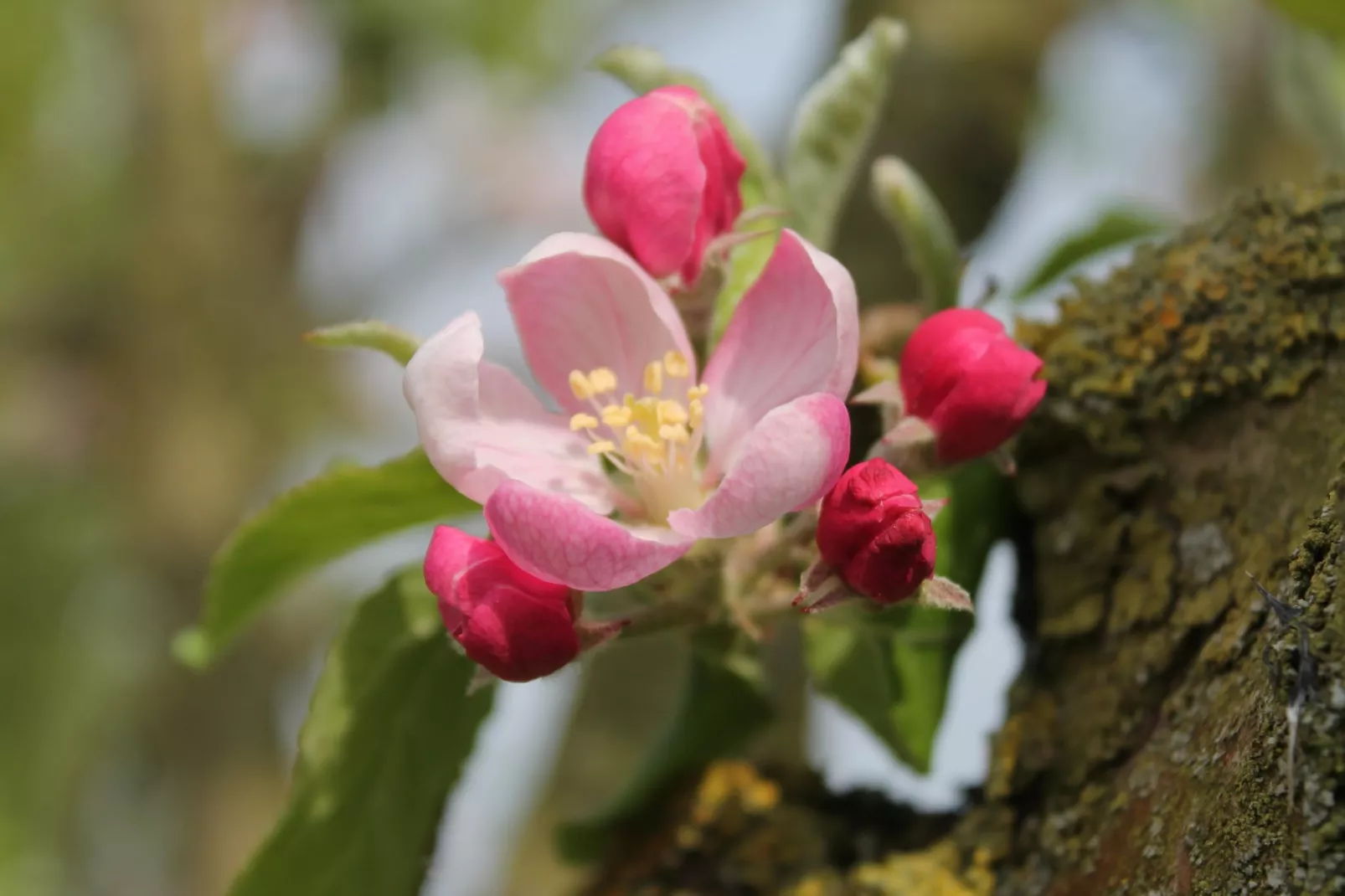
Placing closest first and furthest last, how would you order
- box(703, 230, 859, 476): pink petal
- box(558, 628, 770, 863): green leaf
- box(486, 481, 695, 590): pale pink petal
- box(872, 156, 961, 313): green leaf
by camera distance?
1. box(486, 481, 695, 590): pale pink petal
2. box(703, 230, 859, 476): pink petal
3. box(872, 156, 961, 313): green leaf
4. box(558, 628, 770, 863): green leaf

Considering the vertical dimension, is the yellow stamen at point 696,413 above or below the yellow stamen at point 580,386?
below

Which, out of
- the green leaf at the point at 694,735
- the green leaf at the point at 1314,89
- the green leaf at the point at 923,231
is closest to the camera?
the green leaf at the point at 923,231

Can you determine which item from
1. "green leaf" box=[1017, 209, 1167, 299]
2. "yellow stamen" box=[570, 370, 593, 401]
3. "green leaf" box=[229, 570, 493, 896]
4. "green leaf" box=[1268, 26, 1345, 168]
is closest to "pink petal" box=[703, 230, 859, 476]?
"yellow stamen" box=[570, 370, 593, 401]

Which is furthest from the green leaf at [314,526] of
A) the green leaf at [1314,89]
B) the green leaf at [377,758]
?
the green leaf at [1314,89]

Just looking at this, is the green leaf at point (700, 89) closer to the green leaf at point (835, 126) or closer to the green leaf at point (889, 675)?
the green leaf at point (835, 126)

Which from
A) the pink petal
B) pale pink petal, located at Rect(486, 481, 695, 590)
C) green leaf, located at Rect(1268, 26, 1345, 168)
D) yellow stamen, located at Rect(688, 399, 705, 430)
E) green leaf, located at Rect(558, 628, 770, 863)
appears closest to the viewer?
pale pink petal, located at Rect(486, 481, 695, 590)

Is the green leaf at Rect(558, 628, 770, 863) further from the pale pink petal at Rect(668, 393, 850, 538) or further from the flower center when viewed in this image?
the pale pink petal at Rect(668, 393, 850, 538)

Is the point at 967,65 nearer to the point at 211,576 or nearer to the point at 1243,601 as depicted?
the point at 1243,601
